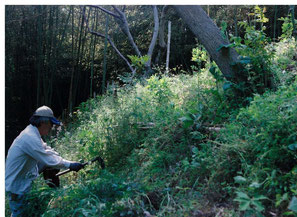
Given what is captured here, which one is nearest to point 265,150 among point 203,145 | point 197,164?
point 197,164

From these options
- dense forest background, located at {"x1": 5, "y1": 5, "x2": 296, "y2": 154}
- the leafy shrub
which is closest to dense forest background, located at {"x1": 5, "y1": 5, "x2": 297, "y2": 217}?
the leafy shrub

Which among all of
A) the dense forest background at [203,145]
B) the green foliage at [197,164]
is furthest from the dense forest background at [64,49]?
the green foliage at [197,164]

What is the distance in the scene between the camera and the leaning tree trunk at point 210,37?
3.24 meters

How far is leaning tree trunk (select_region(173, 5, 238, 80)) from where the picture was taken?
324cm

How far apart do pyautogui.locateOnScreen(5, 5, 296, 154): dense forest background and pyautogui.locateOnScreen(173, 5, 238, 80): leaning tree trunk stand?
293 cm

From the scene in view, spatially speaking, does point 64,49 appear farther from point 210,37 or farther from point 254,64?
point 254,64

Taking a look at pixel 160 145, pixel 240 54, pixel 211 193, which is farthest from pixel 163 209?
pixel 240 54

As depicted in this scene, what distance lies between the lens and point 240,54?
326 cm

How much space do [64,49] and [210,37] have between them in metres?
6.26

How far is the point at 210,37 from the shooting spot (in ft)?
10.7

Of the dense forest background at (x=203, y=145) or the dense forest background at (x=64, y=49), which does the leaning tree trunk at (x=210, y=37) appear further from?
the dense forest background at (x=64, y=49)

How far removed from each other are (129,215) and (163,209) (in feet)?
0.80

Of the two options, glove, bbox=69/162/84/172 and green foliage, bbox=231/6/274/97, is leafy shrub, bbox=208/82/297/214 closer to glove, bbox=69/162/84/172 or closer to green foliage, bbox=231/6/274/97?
green foliage, bbox=231/6/274/97

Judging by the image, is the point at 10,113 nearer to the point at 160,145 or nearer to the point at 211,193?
A: the point at 160,145
